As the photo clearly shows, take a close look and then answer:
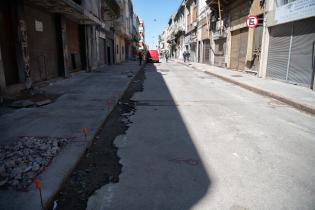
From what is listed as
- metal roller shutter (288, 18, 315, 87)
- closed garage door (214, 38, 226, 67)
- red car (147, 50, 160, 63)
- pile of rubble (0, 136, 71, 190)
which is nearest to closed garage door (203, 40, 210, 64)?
closed garage door (214, 38, 226, 67)

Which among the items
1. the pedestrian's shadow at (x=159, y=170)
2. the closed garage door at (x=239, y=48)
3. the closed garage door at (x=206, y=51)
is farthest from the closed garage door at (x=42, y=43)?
the closed garage door at (x=206, y=51)

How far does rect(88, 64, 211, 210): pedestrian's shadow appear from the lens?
2.80 metres

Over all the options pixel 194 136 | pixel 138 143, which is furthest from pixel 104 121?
pixel 194 136

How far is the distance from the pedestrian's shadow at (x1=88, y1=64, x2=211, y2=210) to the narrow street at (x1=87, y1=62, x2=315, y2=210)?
1cm

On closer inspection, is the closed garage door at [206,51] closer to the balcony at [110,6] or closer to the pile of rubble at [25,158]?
the balcony at [110,6]

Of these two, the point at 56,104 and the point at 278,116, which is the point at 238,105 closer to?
the point at 278,116

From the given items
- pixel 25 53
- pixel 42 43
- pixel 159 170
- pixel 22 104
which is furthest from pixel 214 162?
pixel 42 43

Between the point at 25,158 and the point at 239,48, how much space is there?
61.4 ft

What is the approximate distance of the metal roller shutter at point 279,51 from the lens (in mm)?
12773

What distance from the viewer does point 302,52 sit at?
11469mm

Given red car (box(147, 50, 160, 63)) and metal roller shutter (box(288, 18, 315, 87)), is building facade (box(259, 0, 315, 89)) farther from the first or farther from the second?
red car (box(147, 50, 160, 63))

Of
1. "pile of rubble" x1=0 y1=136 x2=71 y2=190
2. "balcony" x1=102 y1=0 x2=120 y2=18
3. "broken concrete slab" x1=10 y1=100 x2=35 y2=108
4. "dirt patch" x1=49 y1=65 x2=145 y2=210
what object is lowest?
"dirt patch" x1=49 y1=65 x2=145 y2=210

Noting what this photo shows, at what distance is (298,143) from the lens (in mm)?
4699

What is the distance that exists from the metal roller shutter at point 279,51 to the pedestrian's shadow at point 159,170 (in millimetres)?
9502
